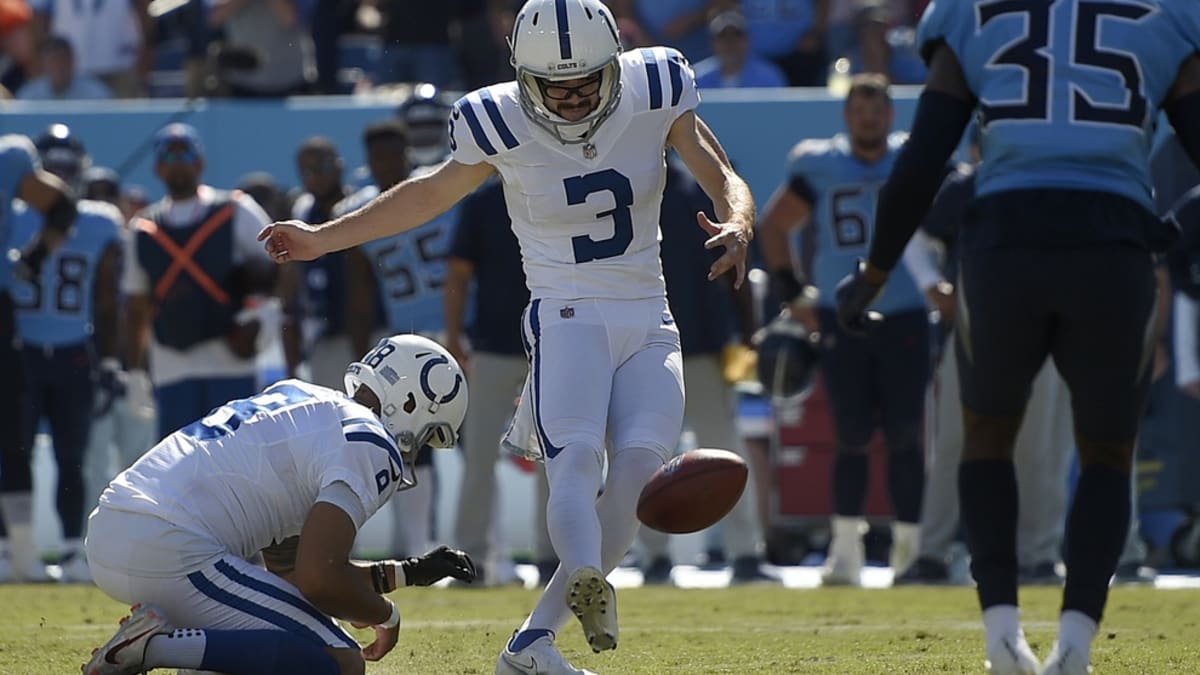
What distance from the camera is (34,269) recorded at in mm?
9734

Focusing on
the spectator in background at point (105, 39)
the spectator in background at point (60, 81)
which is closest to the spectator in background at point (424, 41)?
the spectator in background at point (105, 39)

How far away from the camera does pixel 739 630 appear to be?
6809 millimetres

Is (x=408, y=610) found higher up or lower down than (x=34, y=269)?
lower down

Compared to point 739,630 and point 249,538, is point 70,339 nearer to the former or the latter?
point 739,630

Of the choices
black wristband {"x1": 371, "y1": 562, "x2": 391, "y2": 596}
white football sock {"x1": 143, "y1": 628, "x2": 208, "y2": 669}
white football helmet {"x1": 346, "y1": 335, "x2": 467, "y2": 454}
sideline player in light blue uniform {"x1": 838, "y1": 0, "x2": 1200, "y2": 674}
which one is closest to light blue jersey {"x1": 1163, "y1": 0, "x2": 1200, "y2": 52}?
sideline player in light blue uniform {"x1": 838, "y1": 0, "x2": 1200, "y2": 674}

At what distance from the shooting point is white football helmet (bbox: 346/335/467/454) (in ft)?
16.4

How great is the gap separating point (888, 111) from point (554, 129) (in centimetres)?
441

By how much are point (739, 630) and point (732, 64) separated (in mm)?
6077

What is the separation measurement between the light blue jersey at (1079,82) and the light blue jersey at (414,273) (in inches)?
196

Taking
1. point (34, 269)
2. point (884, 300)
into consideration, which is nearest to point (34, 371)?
point (34, 269)

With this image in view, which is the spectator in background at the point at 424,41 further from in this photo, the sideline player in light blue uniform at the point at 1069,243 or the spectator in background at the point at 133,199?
the sideline player in light blue uniform at the point at 1069,243

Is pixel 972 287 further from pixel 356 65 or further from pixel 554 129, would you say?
pixel 356 65

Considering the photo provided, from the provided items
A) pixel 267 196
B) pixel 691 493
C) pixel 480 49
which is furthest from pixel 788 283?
pixel 691 493

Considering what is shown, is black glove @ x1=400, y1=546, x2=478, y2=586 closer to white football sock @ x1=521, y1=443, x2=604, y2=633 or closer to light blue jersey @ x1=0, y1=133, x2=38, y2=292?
white football sock @ x1=521, y1=443, x2=604, y2=633
